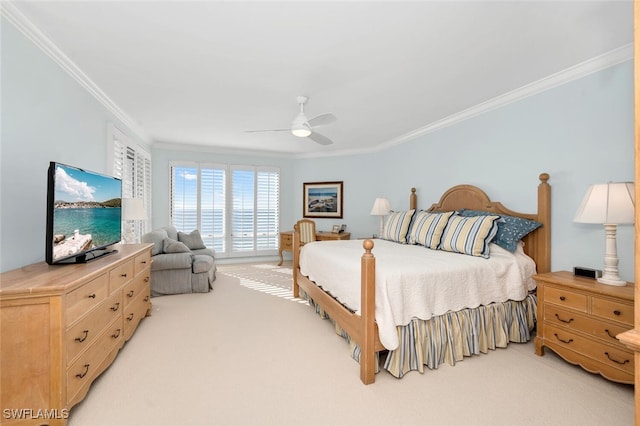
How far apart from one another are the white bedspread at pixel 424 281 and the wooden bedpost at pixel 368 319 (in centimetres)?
7

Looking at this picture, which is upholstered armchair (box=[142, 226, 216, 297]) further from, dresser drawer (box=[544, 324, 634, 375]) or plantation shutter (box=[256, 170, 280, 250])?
dresser drawer (box=[544, 324, 634, 375])

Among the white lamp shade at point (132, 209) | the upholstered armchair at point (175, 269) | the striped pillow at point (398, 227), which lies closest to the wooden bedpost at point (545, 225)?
the striped pillow at point (398, 227)

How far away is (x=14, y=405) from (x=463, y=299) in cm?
299

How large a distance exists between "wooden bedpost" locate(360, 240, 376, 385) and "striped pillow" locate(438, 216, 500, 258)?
137 centimetres

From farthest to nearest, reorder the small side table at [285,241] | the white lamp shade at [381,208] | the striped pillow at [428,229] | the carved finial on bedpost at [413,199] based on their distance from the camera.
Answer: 1. the small side table at [285,241]
2. the white lamp shade at [381,208]
3. the carved finial on bedpost at [413,199]
4. the striped pillow at [428,229]

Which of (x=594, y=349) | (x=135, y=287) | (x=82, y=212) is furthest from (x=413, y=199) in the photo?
(x=82, y=212)

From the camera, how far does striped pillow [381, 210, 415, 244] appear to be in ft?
12.9

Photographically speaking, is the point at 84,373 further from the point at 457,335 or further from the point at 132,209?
the point at 457,335

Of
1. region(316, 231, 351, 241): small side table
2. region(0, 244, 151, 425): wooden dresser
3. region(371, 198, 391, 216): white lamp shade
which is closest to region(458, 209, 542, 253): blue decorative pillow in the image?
region(371, 198, 391, 216): white lamp shade

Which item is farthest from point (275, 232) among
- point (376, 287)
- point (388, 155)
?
point (376, 287)

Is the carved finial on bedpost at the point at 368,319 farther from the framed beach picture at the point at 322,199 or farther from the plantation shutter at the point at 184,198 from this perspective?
the plantation shutter at the point at 184,198

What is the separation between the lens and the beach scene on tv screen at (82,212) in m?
1.87

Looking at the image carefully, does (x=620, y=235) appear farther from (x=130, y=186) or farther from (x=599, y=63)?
(x=130, y=186)

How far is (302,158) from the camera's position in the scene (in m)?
6.82
